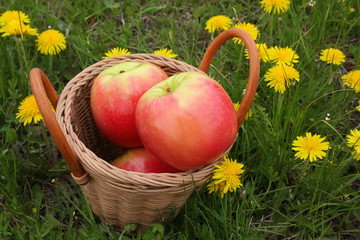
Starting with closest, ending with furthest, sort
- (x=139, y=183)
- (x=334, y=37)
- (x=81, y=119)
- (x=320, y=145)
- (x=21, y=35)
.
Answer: (x=139, y=183), (x=320, y=145), (x=81, y=119), (x=21, y=35), (x=334, y=37)

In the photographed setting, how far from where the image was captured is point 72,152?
1.07 meters

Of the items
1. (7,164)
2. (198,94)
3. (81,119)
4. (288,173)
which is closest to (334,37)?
(288,173)

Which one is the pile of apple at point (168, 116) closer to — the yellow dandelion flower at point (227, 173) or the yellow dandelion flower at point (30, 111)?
the yellow dandelion flower at point (227, 173)

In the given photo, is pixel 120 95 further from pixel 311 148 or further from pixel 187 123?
pixel 311 148

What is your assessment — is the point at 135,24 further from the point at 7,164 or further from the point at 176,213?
the point at 176,213

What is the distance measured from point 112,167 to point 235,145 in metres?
0.63

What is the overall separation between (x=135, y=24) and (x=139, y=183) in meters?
1.34

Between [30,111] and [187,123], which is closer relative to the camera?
[187,123]

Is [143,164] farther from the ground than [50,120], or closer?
closer

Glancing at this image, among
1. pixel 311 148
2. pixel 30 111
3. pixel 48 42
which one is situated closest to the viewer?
pixel 311 148

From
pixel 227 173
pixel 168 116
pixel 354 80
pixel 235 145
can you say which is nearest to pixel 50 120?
pixel 168 116

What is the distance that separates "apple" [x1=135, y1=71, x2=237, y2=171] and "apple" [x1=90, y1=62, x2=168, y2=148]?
0.42 feet

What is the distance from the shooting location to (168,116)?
1.13m

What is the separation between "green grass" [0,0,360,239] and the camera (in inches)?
52.6
